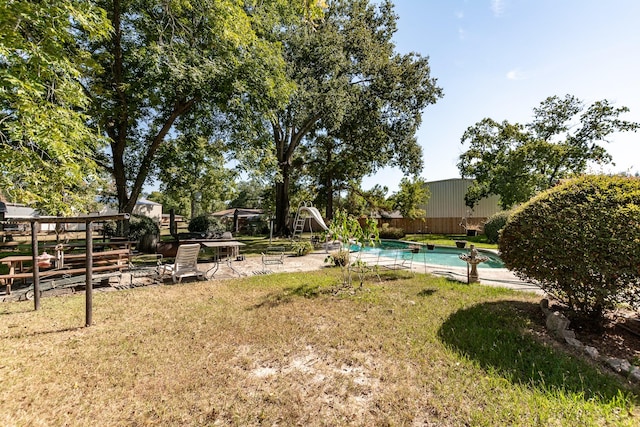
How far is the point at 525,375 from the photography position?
121 inches

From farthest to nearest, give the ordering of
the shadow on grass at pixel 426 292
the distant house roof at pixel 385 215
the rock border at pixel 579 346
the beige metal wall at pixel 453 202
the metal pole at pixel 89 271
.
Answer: the beige metal wall at pixel 453 202 → the distant house roof at pixel 385 215 → the shadow on grass at pixel 426 292 → the metal pole at pixel 89 271 → the rock border at pixel 579 346

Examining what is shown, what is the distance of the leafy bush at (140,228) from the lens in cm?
1409

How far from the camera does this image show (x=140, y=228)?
14.5m

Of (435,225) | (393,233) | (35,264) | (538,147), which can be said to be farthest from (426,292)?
(435,225)

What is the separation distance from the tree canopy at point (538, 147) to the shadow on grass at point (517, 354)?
2050 cm

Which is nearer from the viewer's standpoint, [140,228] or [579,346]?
[579,346]

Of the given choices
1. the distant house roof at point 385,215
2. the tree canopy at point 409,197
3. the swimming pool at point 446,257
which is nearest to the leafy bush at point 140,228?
the swimming pool at point 446,257

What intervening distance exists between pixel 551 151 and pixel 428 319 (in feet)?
75.8

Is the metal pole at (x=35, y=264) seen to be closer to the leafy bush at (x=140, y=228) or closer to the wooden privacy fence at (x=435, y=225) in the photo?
the leafy bush at (x=140, y=228)

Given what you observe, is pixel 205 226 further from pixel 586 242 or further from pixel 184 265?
pixel 586 242

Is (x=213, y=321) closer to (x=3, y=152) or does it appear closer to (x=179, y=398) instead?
(x=179, y=398)

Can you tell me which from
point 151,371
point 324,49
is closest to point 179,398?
point 151,371

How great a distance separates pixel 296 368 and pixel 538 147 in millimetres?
25097

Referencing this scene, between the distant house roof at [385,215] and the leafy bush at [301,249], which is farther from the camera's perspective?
the distant house roof at [385,215]
